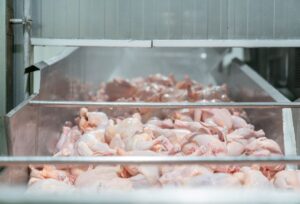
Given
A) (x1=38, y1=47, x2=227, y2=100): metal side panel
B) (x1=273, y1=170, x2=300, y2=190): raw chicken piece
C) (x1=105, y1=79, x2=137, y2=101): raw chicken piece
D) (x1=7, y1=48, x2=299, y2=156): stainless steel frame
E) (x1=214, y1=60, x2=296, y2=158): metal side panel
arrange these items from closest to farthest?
(x1=273, y1=170, x2=300, y2=190): raw chicken piece, (x1=7, y1=48, x2=299, y2=156): stainless steel frame, (x1=214, y1=60, x2=296, y2=158): metal side panel, (x1=38, y1=47, x2=227, y2=100): metal side panel, (x1=105, y1=79, x2=137, y2=101): raw chicken piece

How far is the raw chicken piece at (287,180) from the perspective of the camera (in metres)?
1.87

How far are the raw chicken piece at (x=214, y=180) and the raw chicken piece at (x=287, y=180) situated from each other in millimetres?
228

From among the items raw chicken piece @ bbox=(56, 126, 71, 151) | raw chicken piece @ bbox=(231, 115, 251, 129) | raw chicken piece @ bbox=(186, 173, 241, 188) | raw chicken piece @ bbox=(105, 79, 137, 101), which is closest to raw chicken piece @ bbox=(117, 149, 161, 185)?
raw chicken piece @ bbox=(186, 173, 241, 188)

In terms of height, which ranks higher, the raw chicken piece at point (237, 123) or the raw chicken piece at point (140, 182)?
the raw chicken piece at point (237, 123)

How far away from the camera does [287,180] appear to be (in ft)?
6.21

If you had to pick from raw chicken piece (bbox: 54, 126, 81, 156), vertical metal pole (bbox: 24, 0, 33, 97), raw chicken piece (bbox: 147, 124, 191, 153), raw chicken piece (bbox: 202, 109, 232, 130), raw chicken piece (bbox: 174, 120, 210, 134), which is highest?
vertical metal pole (bbox: 24, 0, 33, 97)

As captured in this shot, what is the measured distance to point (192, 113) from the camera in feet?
9.90

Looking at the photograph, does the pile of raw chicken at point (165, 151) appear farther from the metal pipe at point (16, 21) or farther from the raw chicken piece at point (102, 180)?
the metal pipe at point (16, 21)

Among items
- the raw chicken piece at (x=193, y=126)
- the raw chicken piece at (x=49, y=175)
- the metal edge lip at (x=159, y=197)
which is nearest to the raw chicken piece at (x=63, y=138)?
the raw chicken piece at (x=49, y=175)

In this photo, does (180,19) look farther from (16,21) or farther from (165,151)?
(16,21)

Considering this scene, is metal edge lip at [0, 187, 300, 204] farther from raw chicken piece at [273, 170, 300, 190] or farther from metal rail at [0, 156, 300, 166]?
raw chicken piece at [273, 170, 300, 190]

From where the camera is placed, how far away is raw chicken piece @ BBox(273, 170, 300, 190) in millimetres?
1870

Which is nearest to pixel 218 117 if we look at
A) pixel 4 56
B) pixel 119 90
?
pixel 4 56

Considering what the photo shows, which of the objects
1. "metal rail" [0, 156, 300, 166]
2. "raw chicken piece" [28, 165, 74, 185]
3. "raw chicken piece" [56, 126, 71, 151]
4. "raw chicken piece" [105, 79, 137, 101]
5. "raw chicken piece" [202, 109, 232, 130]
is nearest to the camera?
"metal rail" [0, 156, 300, 166]
